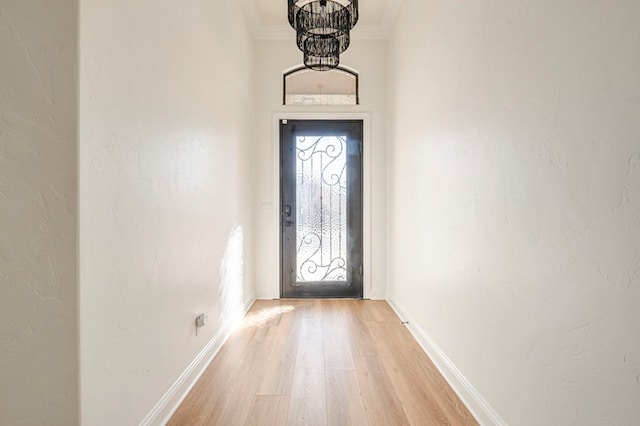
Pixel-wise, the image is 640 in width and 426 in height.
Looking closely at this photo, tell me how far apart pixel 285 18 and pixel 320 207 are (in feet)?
7.07

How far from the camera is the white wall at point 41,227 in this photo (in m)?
1.15

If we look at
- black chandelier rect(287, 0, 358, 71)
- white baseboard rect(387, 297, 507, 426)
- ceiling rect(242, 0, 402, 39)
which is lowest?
white baseboard rect(387, 297, 507, 426)

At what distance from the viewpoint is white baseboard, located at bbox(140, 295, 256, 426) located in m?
1.73

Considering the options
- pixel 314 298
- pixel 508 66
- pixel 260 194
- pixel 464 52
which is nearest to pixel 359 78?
pixel 260 194

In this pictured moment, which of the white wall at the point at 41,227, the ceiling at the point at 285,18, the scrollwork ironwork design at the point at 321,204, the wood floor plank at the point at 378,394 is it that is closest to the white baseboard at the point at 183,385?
the white wall at the point at 41,227

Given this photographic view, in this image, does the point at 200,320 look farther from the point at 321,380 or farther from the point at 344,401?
the point at 344,401

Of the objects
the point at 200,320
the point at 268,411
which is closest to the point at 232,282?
the point at 200,320

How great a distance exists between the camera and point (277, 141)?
171 inches

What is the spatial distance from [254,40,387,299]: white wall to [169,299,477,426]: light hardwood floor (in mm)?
1003

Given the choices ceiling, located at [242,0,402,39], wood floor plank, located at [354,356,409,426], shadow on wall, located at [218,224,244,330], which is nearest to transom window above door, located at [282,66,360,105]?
ceiling, located at [242,0,402,39]

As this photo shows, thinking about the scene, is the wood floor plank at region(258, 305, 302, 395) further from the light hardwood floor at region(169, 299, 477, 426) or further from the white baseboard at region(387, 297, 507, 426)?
the white baseboard at region(387, 297, 507, 426)

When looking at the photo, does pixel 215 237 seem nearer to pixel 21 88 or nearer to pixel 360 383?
pixel 360 383

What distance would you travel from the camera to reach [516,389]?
1515 mm

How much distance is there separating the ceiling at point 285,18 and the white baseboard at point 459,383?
320cm
